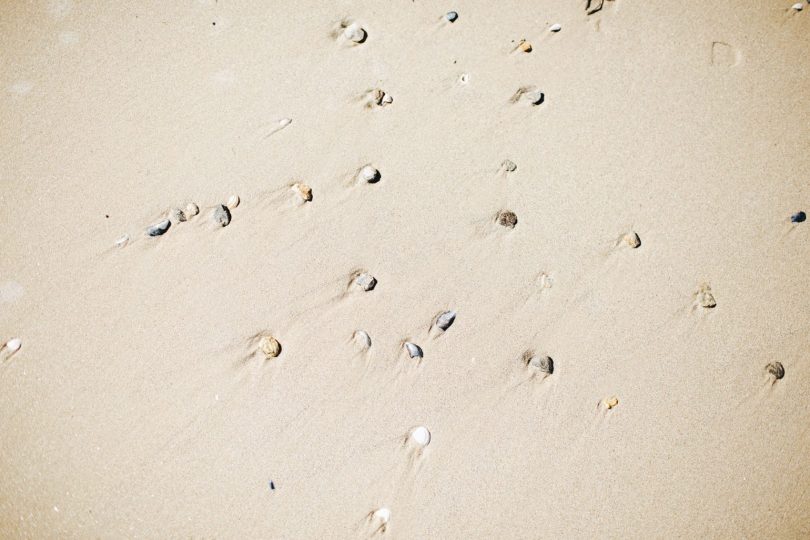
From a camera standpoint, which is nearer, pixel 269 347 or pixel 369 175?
pixel 269 347

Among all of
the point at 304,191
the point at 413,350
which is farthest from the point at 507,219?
the point at 304,191

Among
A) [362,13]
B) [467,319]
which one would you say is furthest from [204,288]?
[362,13]

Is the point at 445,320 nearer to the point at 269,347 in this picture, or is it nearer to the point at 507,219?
the point at 507,219

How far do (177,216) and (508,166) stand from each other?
213 centimetres

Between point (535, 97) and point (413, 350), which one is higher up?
point (535, 97)

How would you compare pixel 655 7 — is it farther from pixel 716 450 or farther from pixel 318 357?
pixel 318 357

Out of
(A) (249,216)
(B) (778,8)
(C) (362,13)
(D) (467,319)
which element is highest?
(C) (362,13)

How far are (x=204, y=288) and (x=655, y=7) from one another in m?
3.71

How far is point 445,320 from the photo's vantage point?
102 inches

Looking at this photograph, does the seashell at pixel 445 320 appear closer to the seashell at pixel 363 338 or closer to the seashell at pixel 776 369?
the seashell at pixel 363 338

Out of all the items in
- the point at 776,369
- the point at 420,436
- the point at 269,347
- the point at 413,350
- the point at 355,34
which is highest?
the point at 355,34

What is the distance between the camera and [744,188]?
292cm

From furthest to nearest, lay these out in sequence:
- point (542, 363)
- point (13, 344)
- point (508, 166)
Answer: point (508, 166) → point (542, 363) → point (13, 344)

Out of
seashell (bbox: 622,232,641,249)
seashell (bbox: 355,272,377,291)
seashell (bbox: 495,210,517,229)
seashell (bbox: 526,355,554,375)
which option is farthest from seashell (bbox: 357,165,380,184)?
seashell (bbox: 622,232,641,249)
